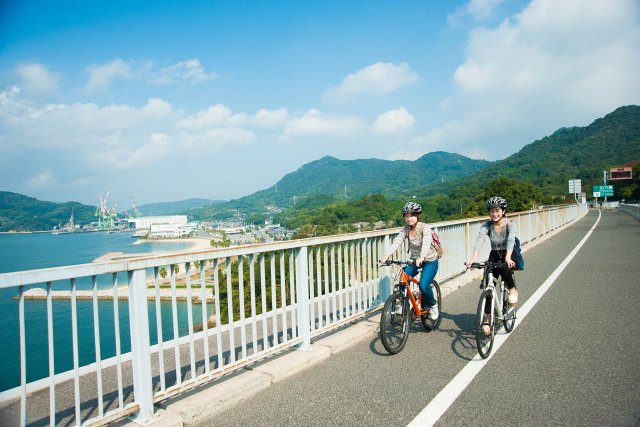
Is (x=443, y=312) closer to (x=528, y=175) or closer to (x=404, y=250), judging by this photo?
(x=404, y=250)

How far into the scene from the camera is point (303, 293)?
5.23 meters

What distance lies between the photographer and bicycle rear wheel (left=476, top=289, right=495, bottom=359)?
483 cm

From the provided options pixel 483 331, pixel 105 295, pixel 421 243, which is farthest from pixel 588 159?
pixel 483 331

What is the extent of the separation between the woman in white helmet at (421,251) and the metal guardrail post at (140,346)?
3.09m

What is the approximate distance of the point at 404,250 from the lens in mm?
7832

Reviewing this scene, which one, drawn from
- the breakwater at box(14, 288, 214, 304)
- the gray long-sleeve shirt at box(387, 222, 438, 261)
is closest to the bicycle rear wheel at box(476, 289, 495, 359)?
the gray long-sleeve shirt at box(387, 222, 438, 261)

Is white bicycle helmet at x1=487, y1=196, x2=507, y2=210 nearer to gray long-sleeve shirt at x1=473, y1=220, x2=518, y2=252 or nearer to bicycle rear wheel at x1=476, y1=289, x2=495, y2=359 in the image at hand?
gray long-sleeve shirt at x1=473, y1=220, x2=518, y2=252

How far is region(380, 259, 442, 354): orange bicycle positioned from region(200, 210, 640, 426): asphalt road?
0.20m

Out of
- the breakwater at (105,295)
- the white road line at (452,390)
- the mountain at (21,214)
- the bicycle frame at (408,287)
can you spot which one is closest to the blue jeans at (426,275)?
the bicycle frame at (408,287)

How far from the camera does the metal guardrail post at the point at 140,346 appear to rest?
3463mm

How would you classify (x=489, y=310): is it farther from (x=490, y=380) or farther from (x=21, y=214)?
A: (x=21, y=214)

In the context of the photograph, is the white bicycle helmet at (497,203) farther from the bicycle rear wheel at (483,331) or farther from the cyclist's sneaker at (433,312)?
the cyclist's sneaker at (433,312)

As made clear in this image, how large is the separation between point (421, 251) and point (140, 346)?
3.65m

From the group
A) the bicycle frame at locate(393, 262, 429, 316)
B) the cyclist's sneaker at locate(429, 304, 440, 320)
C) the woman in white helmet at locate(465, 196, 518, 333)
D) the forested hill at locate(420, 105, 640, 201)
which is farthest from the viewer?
the forested hill at locate(420, 105, 640, 201)
